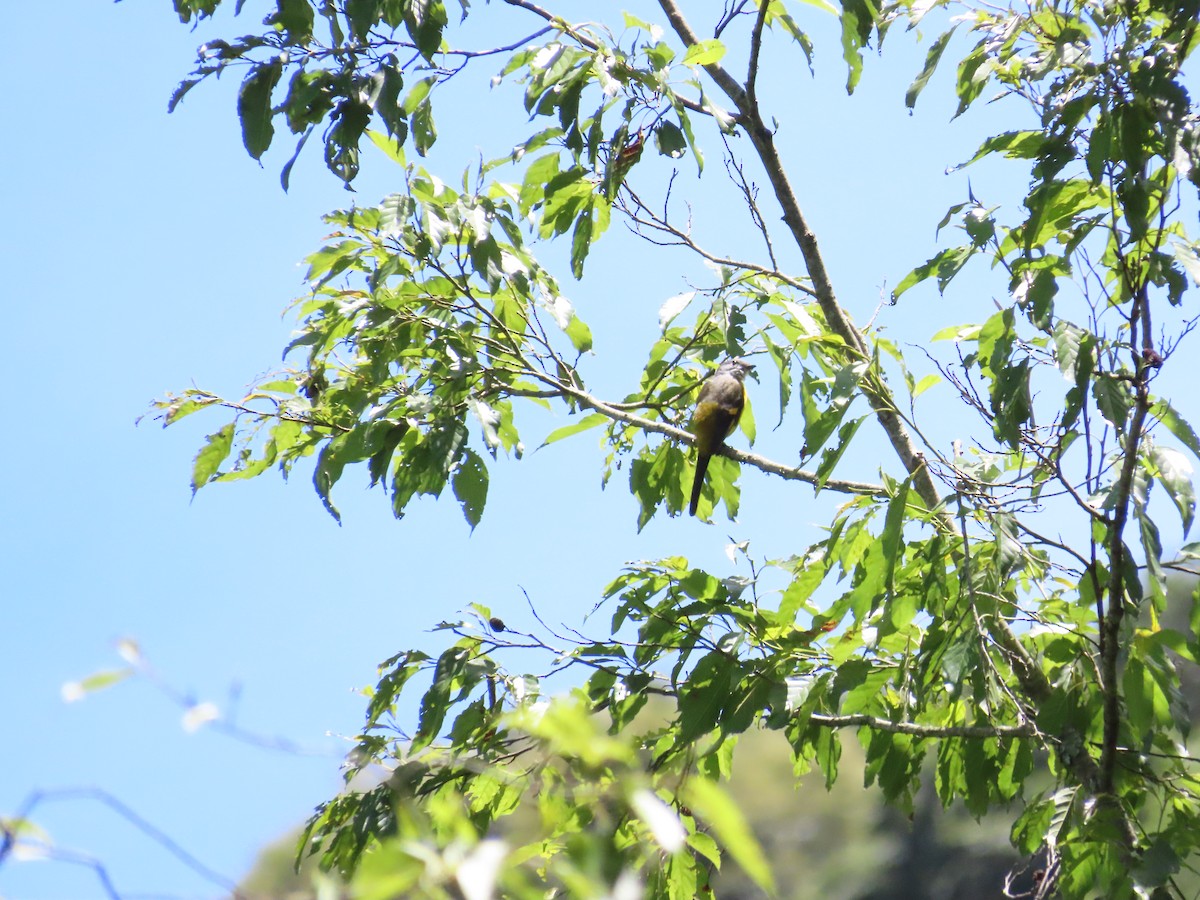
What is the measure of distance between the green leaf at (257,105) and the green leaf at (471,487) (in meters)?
1.14

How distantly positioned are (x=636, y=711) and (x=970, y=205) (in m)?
1.83

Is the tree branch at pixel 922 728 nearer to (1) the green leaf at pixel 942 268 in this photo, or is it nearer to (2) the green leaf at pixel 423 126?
Result: (1) the green leaf at pixel 942 268

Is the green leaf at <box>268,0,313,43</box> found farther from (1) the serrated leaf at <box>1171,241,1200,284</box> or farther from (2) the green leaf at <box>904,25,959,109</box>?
(1) the serrated leaf at <box>1171,241,1200,284</box>

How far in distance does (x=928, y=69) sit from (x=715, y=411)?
4.42ft

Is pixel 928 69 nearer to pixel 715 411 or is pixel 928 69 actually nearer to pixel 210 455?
pixel 715 411

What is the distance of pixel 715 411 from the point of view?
162 inches

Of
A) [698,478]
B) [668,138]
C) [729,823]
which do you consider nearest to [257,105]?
[668,138]

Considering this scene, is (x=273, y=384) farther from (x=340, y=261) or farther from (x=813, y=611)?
(x=813, y=611)

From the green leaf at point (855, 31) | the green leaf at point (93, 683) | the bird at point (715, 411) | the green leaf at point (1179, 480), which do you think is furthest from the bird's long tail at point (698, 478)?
the green leaf at point (93, 683)

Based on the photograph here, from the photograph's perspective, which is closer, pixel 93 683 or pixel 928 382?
pixel 93 683

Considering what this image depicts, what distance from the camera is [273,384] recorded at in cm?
391

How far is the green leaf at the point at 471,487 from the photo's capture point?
12.1 feet

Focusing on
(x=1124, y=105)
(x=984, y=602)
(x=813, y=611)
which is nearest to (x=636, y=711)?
(x=813, y=611)

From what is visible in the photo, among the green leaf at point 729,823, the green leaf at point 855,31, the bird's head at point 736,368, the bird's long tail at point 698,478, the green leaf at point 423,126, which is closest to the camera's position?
the green leaf at point 729,823
